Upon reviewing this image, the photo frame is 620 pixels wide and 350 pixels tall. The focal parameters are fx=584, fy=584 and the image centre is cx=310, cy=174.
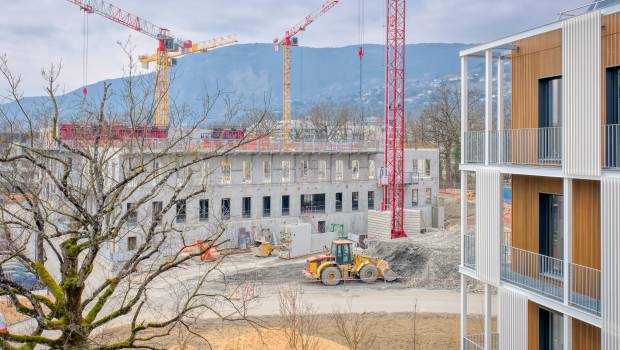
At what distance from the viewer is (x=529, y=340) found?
14188 millimetres

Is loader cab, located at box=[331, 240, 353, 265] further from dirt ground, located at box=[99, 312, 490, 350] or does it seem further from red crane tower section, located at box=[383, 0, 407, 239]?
red crane tower section, located at box=[383, 0, 407, 239]

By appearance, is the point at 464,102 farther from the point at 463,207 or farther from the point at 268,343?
the point at 268,343

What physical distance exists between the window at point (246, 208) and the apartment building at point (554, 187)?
2891cm

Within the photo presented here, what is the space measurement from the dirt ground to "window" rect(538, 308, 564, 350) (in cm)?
614

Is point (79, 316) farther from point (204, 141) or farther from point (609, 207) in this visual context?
point (204, 141)

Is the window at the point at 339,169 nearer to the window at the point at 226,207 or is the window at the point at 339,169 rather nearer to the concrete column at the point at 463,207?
the window at the point at 226,207

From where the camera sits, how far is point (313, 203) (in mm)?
47406

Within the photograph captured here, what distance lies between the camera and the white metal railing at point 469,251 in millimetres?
15391

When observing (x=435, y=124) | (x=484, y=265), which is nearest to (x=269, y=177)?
(x=484, y=265)

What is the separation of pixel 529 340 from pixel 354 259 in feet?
59.1

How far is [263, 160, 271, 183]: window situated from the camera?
45625 mm

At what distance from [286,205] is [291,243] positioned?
24.6 feet

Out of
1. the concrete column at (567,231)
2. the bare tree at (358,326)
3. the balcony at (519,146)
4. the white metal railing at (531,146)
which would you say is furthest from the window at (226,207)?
the concrete column at (567,231)

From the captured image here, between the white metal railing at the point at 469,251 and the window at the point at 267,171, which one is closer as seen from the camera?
the white metal railing at the point at 469,251
